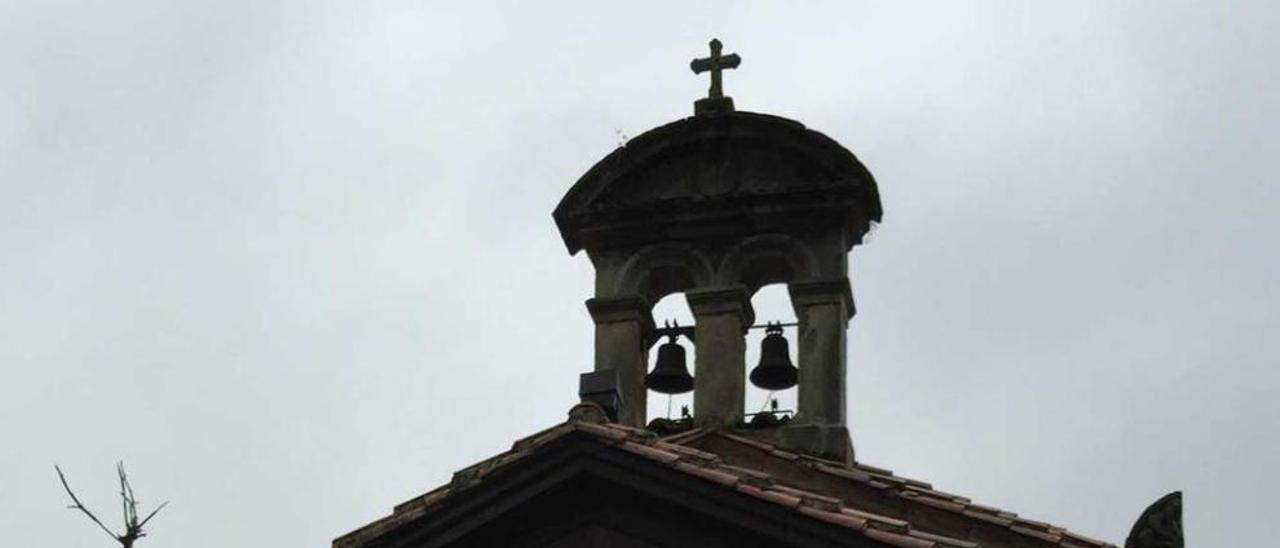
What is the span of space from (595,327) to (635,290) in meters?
0.43

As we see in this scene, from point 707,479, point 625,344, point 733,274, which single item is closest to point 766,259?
point 733,274

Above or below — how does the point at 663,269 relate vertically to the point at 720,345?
above

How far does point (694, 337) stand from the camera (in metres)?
19.4

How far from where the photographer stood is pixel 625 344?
63.7ft

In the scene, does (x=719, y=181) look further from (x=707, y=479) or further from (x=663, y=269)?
(x=707, y=479)

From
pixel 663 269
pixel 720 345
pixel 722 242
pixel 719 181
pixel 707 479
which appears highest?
pixel 719 181

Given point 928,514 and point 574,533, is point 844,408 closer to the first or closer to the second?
point 928,514

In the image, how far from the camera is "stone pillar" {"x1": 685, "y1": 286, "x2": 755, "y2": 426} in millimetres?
19000

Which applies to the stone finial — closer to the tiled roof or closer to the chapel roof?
the chapel roof

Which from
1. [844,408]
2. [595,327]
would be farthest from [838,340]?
[595,327]

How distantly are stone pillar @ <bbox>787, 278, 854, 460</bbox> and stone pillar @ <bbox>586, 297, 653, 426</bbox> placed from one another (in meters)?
1.21

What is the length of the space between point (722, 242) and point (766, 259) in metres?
0.36

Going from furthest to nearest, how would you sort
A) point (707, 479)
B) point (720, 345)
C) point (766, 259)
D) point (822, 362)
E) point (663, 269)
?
point (663, 269) < point (766, 259) < point (720, 345) < point (822, 362) < point (707, 479)

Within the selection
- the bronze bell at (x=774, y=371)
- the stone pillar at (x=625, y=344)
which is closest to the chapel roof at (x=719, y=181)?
the stone pillar at (x=625, y=344)
